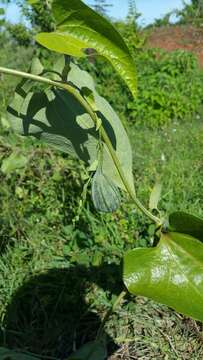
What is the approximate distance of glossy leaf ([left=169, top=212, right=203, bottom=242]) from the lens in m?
0.65

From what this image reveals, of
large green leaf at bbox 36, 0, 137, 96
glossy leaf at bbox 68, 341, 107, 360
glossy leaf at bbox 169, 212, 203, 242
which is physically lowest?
glossy leaf at bbox 68, 341, 107, 360

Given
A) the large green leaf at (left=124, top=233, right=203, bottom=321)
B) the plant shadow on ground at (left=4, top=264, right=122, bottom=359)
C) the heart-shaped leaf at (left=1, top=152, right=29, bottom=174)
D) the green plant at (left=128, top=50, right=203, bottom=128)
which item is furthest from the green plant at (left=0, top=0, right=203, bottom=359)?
the green plant at (left=128, top=50, right=203, bottom=128)

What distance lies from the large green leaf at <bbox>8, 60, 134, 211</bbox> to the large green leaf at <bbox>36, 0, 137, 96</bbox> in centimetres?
11

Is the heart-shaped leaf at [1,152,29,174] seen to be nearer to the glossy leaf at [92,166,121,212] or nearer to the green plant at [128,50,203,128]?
the glossy leaf at [92,166,121,212]

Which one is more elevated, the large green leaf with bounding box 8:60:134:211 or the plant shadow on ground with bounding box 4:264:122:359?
the large green leaf with bounding box 8:60:134:211

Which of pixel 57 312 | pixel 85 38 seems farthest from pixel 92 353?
pixel 57 312

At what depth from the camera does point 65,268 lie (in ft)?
6.85

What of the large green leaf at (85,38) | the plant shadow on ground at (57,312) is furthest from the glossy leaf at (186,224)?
the plant shadow on ground at (57,312)

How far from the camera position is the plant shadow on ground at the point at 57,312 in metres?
1.85

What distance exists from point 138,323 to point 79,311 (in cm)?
20

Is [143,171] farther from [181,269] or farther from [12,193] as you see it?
[181,269]

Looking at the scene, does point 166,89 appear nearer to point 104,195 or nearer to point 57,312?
point 57,312

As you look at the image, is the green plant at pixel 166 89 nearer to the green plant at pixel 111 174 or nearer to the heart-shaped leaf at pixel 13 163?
the heart-shaped leaf at pixel 13 163

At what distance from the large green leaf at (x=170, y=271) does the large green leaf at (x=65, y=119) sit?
87mm
